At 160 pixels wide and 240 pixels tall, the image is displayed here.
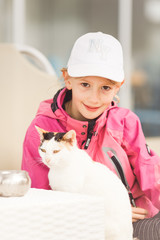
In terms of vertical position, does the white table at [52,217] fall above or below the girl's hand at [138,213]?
above

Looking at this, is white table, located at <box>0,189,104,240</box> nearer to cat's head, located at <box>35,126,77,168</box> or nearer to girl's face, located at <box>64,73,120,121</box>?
cat's head, located at <box>35,126,77,168</box>

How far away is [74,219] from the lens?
90cm

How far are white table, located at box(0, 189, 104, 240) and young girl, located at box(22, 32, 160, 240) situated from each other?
0.29 m

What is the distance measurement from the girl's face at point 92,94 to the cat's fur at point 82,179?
15cm

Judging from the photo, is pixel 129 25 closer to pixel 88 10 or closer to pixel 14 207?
pixel 88 10

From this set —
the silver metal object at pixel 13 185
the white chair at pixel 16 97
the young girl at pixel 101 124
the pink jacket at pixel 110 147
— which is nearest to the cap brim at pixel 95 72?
the young girl at pixel 101 124

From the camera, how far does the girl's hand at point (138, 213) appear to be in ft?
3.99

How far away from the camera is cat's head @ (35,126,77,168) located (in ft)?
3.27

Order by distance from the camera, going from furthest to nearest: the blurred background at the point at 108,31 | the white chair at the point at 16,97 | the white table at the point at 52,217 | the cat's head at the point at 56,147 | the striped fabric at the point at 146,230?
the blurred background at the point at 108,31 → the white chair at the point at 16,97 → the striped fabric at the point at 146,230 → the cat's head at the point at 56,147 → the white table at the point at 52,217

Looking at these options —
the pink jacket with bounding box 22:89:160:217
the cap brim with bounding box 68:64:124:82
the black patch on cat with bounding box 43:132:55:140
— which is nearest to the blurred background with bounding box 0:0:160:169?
the pink jacket with bounding box 22:89:160:217

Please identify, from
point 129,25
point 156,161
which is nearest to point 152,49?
point 129,25

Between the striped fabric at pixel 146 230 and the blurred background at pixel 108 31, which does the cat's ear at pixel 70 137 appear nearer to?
the striped fabric at pixel 146 230

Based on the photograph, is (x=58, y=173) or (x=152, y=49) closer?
(x=58, y=173)

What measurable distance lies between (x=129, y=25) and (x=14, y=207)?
407cm
